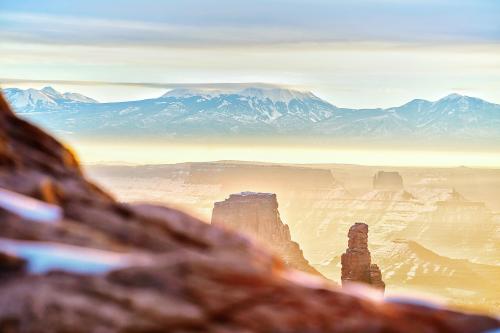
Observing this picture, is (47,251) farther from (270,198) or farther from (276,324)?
(270,198)

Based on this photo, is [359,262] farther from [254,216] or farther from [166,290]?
[166,290]

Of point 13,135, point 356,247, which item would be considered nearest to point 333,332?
point 13,135

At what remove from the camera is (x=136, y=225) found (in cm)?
1892

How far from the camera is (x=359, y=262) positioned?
112 m

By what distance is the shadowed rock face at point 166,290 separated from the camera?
53.5 ft

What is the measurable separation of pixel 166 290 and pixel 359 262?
96262 millimetres

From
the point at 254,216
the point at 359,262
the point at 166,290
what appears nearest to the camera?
the point at 166,290

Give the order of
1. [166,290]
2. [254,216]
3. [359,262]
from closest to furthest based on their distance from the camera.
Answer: [166,290] < [359,262] < [254,216]

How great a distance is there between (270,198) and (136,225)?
17645 cm

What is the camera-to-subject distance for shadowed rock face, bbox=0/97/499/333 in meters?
16.3

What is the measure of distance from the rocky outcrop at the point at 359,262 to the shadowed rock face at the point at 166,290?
9107 centimetres

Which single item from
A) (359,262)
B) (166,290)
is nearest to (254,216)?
(359,262)

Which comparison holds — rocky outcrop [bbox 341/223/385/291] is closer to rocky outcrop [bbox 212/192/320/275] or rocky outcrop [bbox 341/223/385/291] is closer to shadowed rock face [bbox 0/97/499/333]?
rocky outcrop [bbox 212/192/320/275]

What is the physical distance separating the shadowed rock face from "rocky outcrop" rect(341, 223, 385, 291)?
9107 centimetres
